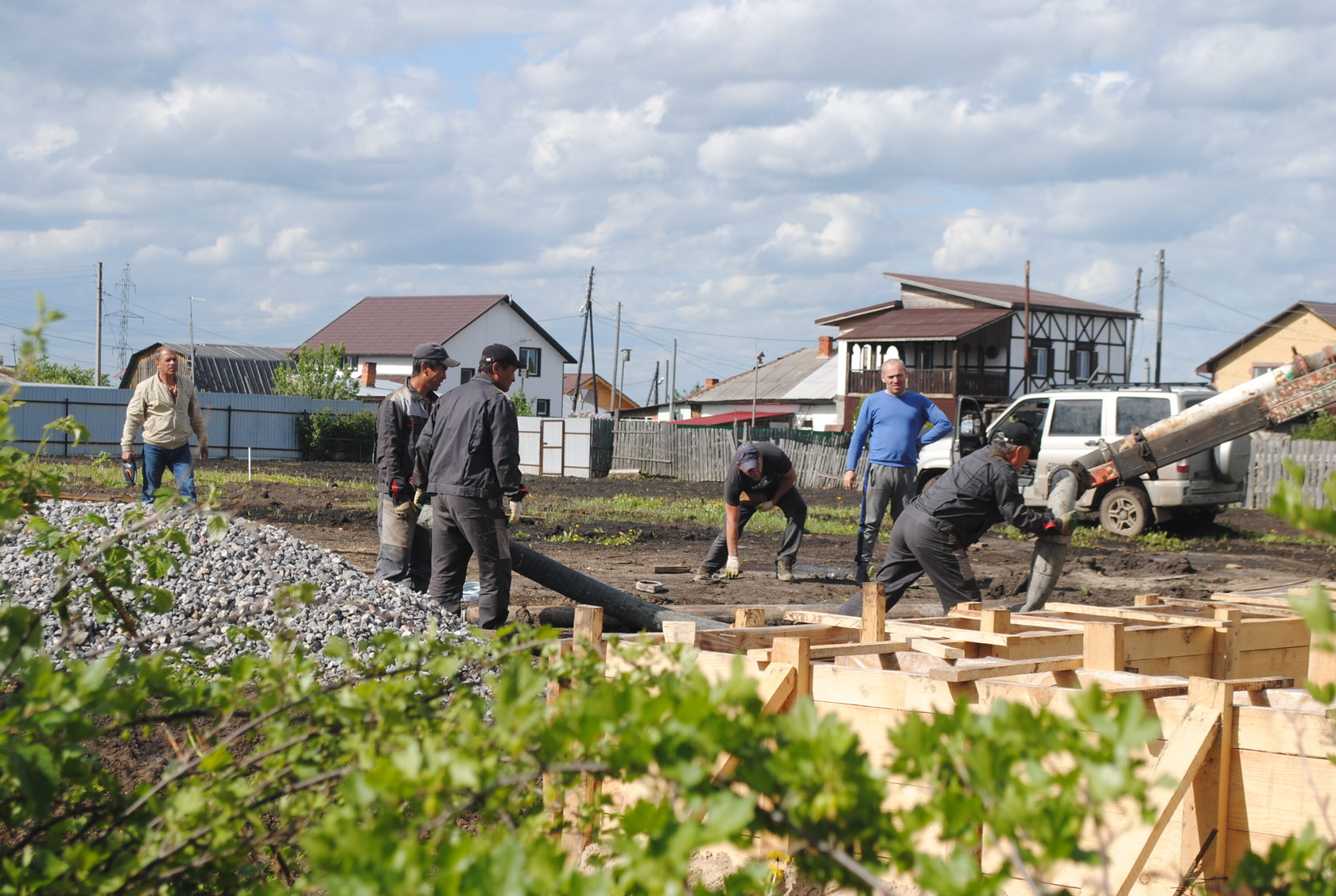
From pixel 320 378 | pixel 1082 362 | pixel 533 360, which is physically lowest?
pixel 320 378

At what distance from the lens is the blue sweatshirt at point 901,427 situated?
9.47 metres

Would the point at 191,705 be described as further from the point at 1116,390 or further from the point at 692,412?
the point at 692,412

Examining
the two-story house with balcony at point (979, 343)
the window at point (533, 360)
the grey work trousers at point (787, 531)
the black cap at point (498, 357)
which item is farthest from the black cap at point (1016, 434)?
the window at point (533, 360)

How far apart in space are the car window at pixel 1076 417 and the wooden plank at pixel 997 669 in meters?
12.7

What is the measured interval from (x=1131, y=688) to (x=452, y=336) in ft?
195

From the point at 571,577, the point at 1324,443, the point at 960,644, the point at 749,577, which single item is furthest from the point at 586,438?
the point at 960,644

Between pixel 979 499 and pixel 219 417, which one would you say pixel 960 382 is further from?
pixel 979 499

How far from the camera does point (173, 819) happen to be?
73.4 inches

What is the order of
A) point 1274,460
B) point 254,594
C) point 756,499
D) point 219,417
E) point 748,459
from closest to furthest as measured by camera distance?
point 254,594 < point 748,459 < point 756,499 < point 1274,460 < point 219,417

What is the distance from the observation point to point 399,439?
767cm

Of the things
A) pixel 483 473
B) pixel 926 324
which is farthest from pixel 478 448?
pixel 926 324

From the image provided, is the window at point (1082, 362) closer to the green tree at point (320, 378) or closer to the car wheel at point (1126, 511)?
the green tree at point (320, 378)

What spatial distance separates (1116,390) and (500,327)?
165 feet

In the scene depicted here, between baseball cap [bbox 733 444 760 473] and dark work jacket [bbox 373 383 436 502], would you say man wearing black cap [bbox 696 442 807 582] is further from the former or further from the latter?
dark work jacket [bbox 373 383 436 502]
